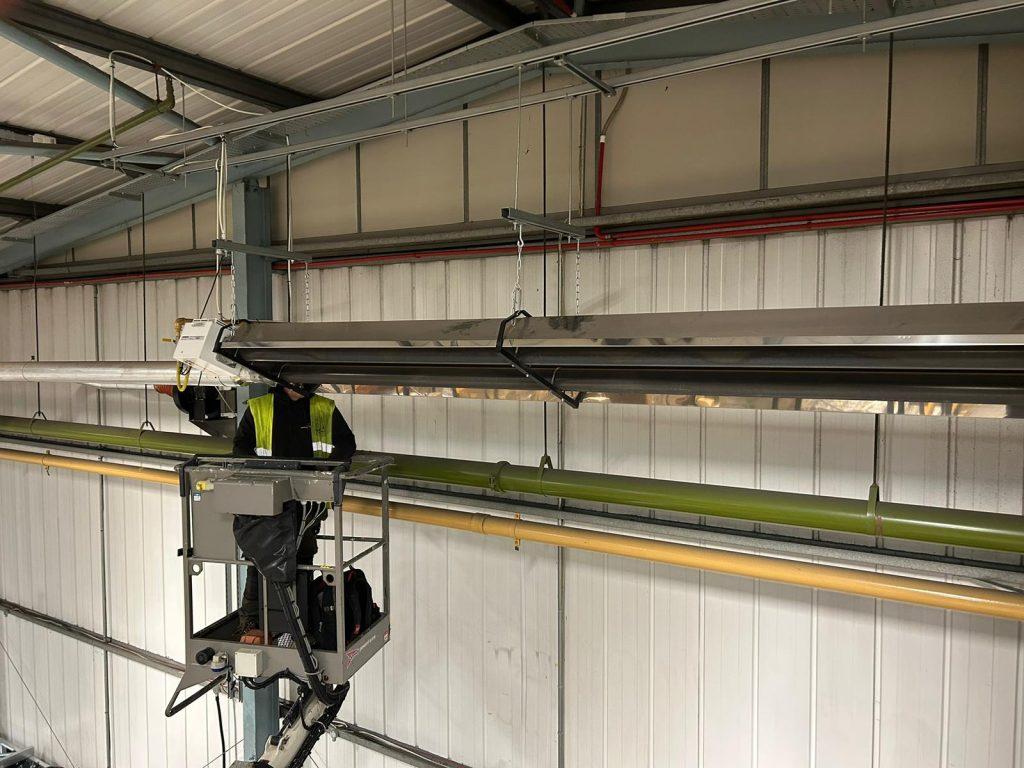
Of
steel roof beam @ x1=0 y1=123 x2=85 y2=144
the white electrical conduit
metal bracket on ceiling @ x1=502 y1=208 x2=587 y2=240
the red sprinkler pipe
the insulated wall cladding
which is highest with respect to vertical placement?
steel roof beam @ x1=0 y1=123 x2=85 y2=144

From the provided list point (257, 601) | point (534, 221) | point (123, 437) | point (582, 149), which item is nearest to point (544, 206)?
point (582, 149)

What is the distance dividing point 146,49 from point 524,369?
270cm

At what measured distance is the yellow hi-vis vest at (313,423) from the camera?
3.87m

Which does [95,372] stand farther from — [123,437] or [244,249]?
[244,249]

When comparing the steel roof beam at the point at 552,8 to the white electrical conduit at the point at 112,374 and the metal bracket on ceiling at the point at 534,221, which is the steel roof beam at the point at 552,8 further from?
the white electrical conduit at the point at 112,374

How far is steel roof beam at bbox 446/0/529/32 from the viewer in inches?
140

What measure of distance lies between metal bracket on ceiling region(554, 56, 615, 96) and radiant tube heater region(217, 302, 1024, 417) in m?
0.92

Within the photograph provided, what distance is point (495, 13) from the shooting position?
12.2 ft

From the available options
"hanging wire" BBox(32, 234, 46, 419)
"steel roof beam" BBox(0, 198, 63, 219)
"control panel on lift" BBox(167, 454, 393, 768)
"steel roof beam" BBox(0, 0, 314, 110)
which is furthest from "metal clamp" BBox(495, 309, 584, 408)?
"hanging wire" BBox(32, 234, 46, 419)

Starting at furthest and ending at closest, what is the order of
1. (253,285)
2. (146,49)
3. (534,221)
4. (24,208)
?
(24,208), (253,285), (146,49), (534,221)

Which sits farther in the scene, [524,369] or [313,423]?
[313,423]

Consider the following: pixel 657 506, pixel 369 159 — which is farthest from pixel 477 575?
pixel 369 159

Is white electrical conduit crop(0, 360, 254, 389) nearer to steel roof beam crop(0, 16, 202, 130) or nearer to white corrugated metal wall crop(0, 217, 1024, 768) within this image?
white corrugated metal wall crop(0, 217, 1024, 768)

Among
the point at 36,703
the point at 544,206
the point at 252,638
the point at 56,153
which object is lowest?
the point at 36,703
